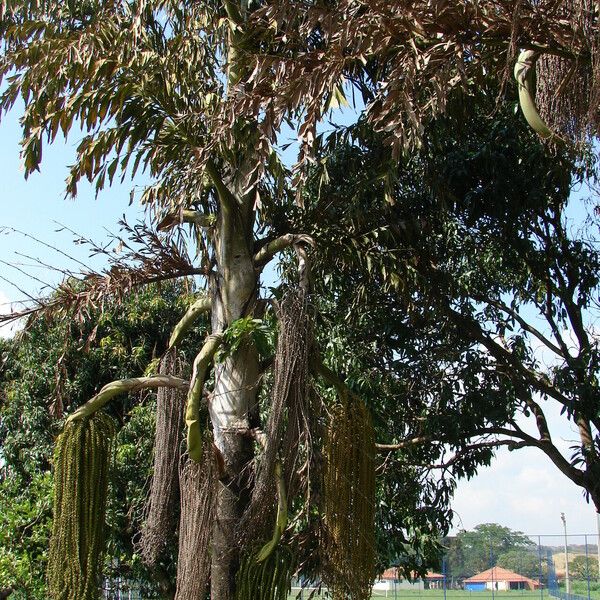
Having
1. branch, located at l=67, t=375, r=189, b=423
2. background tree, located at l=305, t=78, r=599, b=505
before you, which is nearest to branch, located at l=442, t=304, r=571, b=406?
background tree, located at l=305, t=78, r=599, b=505

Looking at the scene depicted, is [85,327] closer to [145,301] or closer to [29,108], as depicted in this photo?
[145,301]

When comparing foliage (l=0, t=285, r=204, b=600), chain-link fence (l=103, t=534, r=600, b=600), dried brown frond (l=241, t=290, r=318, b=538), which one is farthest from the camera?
chain-link fence (l=103, t=534, r=600, b=600)

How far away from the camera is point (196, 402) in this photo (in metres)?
5.90

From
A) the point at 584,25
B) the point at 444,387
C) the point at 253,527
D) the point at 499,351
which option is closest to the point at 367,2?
the point at 584,25

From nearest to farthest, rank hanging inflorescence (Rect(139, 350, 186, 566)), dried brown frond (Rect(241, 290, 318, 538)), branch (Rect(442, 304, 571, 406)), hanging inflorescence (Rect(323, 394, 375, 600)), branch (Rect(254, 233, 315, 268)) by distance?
dried brown frond (Rect(241, 290, 318, 538)) < hanging inflorescence (Rect(323, 394, 375, 600)) < branch (Rect(254, 233, 315, 268)) < hanging inflorescence (Rect(139, 350, 186, 566)) < branch (Rect(442, 304, 571, 406))

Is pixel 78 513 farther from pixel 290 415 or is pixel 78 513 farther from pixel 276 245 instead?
pixel 276 245

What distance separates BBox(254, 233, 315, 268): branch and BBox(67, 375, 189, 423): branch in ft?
3.40

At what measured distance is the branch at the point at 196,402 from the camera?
5.84 m

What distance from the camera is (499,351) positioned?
9.49 metres

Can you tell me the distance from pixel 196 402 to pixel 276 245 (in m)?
1.27

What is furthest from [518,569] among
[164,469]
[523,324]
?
[164,469]

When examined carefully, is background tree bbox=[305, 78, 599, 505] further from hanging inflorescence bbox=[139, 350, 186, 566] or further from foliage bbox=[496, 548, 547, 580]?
foliage bbox=[496, 548, 547, 580]

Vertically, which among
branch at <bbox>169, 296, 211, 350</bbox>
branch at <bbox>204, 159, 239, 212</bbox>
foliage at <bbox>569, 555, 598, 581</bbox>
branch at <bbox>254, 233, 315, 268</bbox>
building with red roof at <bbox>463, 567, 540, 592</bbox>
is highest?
branch at <bbox>204, 159, 239, 212</bbox>

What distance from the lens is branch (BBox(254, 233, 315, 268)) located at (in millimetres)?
6141
